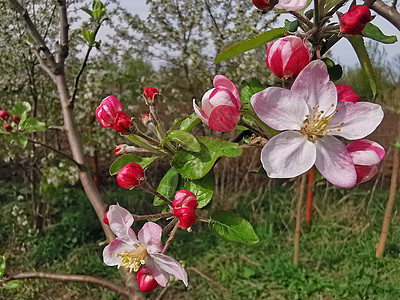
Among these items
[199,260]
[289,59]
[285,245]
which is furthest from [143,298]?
[285,245]

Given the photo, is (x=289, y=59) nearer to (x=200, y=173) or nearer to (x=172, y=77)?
(x=200, y=173)

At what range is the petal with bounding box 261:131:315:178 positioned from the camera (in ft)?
1.29

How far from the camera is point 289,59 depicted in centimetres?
42

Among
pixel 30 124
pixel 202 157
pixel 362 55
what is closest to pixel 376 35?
pixel 362 55

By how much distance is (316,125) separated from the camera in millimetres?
421

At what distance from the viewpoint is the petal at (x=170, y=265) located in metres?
0.50

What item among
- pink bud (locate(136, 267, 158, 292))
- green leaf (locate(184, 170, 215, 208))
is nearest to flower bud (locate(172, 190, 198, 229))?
green leaf (locate(184, 170, 215, 208))

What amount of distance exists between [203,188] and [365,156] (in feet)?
0.62

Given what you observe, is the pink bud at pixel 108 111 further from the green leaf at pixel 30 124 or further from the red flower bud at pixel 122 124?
the green leaf at pixel 30 124

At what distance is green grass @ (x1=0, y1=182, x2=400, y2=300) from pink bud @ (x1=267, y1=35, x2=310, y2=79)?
2.33 m

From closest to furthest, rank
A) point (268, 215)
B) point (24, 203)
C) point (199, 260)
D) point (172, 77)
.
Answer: point (199, 260) → point (268, 215) → point (24, 203) → point (172, 77)

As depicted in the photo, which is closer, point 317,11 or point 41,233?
point 317,11

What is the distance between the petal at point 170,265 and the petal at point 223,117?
18 cm

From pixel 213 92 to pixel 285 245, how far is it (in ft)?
9.83
